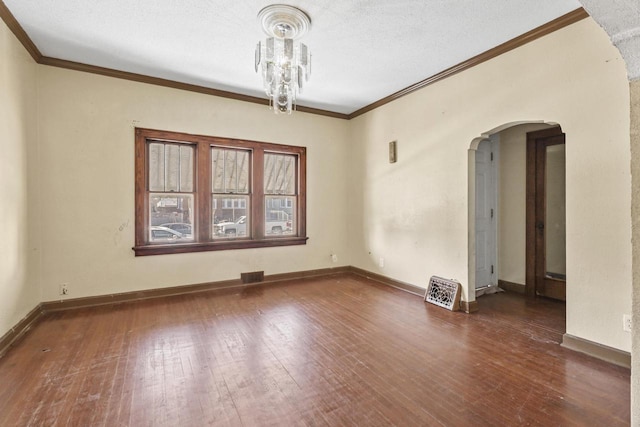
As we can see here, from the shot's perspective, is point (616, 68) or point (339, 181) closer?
point (616, 68)

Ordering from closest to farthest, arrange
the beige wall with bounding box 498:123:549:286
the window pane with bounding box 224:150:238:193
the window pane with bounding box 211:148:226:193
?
1. the beige wall with bounding box 498:123:549:286
2. the window pane with bounding box 211:148:226:193
3. the window pane with bounding box 224:150:238:193

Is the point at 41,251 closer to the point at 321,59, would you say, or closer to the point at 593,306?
the point at 321,59

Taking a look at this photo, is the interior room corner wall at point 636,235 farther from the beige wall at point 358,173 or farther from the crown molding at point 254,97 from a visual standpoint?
the crown molding at point 254,97

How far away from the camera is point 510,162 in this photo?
4.50m

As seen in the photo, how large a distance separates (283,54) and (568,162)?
108 inches

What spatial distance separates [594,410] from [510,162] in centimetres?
344

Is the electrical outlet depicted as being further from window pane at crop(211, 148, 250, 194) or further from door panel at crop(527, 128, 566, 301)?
window pane at crop(211, 148, 250, 194)

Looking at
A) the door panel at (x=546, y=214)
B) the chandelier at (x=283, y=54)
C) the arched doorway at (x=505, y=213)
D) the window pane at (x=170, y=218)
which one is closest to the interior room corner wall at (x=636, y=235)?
the chandelier at (x=283, y=54)

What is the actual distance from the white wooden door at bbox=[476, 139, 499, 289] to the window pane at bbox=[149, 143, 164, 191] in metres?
4.40

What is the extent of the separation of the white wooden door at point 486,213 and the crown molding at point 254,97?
49.0 inches

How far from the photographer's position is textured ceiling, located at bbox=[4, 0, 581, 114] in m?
2.62

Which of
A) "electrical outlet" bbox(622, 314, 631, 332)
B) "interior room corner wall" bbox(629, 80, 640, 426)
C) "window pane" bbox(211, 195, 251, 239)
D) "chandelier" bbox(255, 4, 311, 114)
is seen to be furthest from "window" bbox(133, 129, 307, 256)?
"interior room corner wall" bbox(629, 80, 640, 426)

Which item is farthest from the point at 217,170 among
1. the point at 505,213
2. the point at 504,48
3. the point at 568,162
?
the point at 505,213

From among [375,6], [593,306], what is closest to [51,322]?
[375,6]
